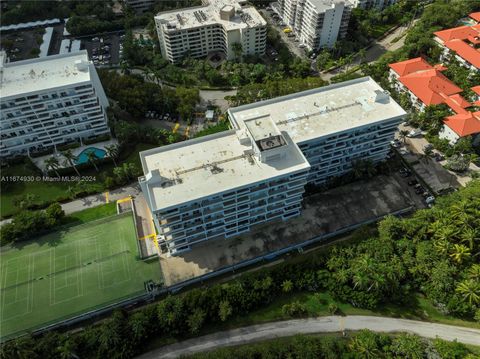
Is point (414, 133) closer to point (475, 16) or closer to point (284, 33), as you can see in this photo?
point (284, 33)

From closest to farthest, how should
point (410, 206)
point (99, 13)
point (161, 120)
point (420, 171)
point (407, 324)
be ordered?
point (407, 324) < point (410, 206) < point (420, 171) < point (161, 120) < point (99, 13)

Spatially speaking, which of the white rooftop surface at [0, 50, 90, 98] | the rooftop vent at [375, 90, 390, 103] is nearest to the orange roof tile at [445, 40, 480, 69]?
the rooftop vent at [375, 90, 390, 103]

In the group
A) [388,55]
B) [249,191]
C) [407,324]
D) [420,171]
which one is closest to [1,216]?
[249,191]

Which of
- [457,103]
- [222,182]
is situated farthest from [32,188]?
[457,103]

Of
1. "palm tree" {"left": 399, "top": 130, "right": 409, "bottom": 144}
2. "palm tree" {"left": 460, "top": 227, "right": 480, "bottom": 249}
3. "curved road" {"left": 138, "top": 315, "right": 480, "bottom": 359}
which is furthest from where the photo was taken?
"palm tree" {"left": 399, "top": 130, "right": 409, "bottom": 144}

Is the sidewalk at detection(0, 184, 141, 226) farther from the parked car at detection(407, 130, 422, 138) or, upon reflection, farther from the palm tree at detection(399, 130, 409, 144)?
the parked car at detection(407, 130, 422, 138)

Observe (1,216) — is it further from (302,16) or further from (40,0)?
(302,16)
